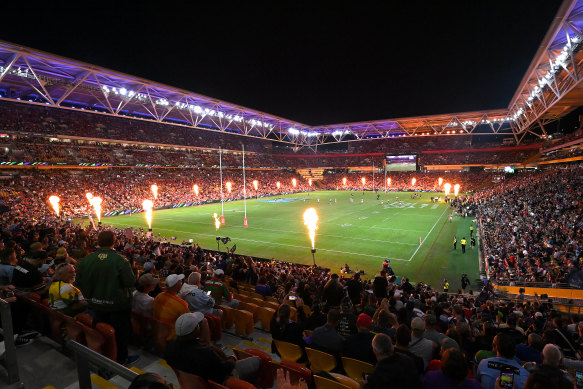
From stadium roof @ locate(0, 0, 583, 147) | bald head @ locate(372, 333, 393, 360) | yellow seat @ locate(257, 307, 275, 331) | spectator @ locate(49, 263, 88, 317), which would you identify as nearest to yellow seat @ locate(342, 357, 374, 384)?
bald head @ locate(372, 333, 393, 360)

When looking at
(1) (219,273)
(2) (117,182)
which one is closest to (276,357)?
(1) (219,273)

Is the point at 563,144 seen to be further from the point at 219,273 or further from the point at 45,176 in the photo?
the point at 45,176

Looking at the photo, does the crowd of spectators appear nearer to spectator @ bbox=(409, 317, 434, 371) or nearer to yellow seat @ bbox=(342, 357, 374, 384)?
spectator @ bbox=(409, 317, 434, 371)

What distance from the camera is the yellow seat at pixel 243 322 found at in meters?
6.07

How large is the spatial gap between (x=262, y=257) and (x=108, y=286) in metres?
18.6

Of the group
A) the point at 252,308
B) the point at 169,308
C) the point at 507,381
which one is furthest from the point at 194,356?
the point at 252,308

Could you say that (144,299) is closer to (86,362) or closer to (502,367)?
(86,362)

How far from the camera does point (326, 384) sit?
344cm

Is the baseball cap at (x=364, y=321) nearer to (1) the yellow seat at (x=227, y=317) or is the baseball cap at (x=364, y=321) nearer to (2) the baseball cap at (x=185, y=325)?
(2) the baseball cap at (x=185, y=325)

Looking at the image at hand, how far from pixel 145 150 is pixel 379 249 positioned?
53.4 metres

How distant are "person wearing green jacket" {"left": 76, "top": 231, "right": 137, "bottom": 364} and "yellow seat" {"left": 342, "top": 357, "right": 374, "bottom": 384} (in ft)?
10.8

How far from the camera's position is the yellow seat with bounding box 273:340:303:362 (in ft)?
15.2

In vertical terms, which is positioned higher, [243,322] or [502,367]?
[502,367]

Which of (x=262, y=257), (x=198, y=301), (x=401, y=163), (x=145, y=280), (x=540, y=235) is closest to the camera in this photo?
(x=145, y=280)
